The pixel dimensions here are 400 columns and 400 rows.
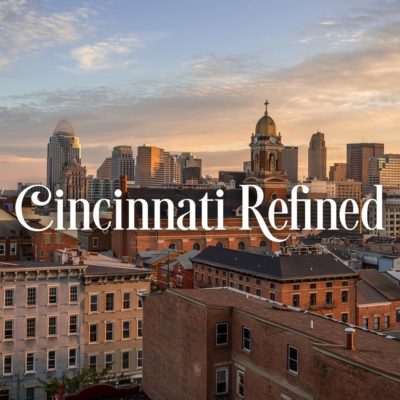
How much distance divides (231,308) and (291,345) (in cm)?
545

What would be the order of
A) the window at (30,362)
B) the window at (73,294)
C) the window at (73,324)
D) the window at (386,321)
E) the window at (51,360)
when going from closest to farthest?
the window at (30,362), the window at (51,360), the window at (73,324), the window at (73,294), the window at (386,321)

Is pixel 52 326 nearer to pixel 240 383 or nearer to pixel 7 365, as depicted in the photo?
pixel 7 365

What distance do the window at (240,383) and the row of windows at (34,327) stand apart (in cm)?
2347

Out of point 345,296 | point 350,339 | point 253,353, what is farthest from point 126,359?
point 350,339

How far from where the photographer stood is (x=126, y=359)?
172 feet

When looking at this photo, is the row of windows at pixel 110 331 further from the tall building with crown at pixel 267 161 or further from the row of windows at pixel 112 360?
the tall building with crown at pixel 267 161

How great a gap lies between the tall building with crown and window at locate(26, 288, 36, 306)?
8303 cm

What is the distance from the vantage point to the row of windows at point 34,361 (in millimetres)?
48219

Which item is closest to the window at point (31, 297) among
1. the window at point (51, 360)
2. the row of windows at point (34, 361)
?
the row of windows at point (34, 361)

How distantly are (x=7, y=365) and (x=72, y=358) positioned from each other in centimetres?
535

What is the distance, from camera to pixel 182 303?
1300 inches

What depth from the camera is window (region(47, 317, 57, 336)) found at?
49.7 m

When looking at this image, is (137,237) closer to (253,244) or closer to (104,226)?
(104,226)

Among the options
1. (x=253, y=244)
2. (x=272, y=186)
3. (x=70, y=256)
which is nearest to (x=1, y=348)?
(x=70, y=256)
